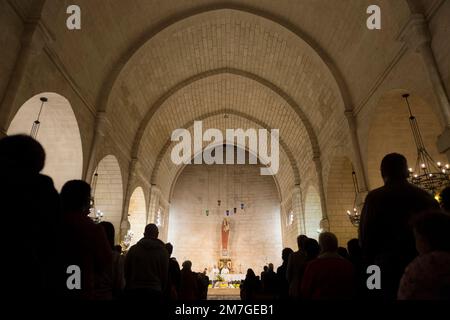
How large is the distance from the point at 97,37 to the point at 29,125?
115 inches

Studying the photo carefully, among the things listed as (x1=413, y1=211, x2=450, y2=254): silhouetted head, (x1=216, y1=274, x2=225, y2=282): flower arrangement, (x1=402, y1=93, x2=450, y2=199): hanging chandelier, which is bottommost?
(x1=216, y1=274, x2=225, y2=282): flower arrangement

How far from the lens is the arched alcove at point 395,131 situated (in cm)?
765

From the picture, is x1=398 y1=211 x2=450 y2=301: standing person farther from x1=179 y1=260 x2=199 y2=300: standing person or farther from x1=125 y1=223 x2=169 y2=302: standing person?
x1=179 y1=260 x2=199 y2=300: standing person

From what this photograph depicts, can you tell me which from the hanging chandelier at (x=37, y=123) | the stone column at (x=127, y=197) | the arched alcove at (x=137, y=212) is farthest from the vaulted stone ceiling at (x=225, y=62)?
the arched alcove at (x=137, y=212)

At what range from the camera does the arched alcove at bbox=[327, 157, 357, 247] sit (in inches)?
396

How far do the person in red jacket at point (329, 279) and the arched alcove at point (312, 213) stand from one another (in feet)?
36.3

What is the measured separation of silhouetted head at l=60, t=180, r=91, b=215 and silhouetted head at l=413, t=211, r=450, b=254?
1986 mm

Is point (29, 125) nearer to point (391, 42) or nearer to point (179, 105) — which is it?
point (179, 105)

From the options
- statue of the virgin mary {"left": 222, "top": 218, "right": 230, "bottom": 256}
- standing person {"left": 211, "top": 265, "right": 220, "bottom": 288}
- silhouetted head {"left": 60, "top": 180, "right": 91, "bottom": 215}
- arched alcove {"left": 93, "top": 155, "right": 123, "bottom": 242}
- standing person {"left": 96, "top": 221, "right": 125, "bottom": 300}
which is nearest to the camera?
silhouetted head {"left": 60, "top": 180, "right": 91, "bottom": 215}

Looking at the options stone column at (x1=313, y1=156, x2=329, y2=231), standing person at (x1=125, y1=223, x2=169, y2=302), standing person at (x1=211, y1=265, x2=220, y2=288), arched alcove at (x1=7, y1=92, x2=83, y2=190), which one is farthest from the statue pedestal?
standing person at (x1=125, y1=223, x2=169, y2=302)

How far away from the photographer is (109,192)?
34.8 feet

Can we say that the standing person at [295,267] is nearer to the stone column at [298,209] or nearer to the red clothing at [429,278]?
the red clothing at [429,278]

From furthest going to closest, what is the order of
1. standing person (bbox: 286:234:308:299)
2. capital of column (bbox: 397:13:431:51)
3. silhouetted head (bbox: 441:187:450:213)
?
1. capital of column (bbox: 397:13:431:51)
2. standing person (bbox: 286:234:308:299)
3. silhouetted head (bbox: 441:187:450:213)
